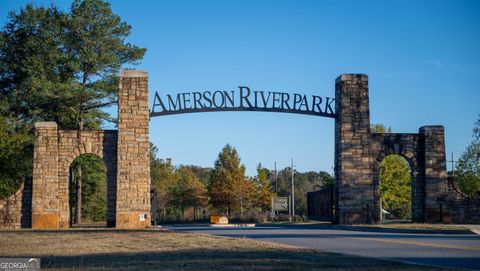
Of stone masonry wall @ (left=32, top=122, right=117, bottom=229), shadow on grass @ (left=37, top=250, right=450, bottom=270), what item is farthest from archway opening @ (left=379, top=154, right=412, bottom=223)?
shadow on grass @ (left=37, top=250, right=450, bottom=270)

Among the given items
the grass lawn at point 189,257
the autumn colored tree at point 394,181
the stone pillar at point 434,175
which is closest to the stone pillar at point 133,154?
the grass lawn at point 189,257

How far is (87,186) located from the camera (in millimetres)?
49438

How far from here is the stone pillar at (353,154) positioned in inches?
1277

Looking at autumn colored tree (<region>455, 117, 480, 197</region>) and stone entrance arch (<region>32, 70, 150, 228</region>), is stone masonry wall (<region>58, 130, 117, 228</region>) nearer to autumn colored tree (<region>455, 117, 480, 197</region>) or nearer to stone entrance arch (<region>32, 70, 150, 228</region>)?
stone entrance arch (<region>32, 70, 150, 228</region>)

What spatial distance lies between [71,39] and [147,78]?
455 inches

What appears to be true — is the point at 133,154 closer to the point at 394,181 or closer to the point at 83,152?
the point at 83,152

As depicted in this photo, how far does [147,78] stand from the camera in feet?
103

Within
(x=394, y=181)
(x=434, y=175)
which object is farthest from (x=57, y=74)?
(x=394, y=181)

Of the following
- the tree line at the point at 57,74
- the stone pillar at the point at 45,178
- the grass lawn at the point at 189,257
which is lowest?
the grass lawn at the point at 189,257

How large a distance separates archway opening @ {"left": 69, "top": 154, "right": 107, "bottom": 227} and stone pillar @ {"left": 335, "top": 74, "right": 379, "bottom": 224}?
15345 millimetres

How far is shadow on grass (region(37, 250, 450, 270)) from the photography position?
11305 mm

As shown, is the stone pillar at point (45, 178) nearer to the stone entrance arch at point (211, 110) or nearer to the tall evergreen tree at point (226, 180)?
the stone entrance arch at point (211, 110)

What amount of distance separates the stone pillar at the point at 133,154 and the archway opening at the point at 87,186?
942cm

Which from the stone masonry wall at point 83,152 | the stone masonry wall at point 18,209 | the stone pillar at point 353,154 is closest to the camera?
the stone masonry wall at point 18,209
